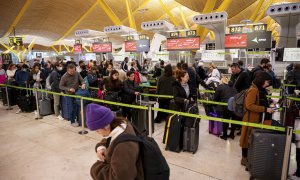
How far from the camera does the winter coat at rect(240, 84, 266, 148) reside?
11.7ft

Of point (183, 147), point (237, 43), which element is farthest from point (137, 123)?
point (237, 43)

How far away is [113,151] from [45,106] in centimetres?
725

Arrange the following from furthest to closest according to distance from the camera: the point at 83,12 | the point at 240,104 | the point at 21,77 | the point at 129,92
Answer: the point at 83,12 < the point at 21,77 < the point at 129,92 < the point at 240,104

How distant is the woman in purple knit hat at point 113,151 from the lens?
4.72ft

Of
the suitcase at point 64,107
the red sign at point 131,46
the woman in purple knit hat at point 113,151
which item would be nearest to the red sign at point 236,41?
the red sign at point 131,46

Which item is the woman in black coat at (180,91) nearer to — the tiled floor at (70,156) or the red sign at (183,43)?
the tiled floor at (70,156)

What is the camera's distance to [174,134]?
14.9 ft

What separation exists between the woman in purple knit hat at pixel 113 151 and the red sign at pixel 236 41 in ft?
30.8

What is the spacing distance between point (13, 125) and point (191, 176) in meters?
6.10

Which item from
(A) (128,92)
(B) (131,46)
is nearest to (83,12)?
(B) (131,46)

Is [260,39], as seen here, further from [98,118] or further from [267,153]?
[98,118]

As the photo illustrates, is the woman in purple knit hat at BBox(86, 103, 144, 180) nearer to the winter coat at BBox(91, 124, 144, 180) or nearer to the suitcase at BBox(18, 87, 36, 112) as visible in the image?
the winter coat at BBox(91, 124, 144, 180)

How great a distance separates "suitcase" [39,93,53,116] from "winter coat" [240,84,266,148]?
22.5 feet

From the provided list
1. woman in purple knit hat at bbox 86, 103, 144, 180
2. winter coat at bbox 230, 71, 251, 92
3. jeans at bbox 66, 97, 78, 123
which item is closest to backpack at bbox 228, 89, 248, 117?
winter coat at bbox 230, 71, 251, 92
